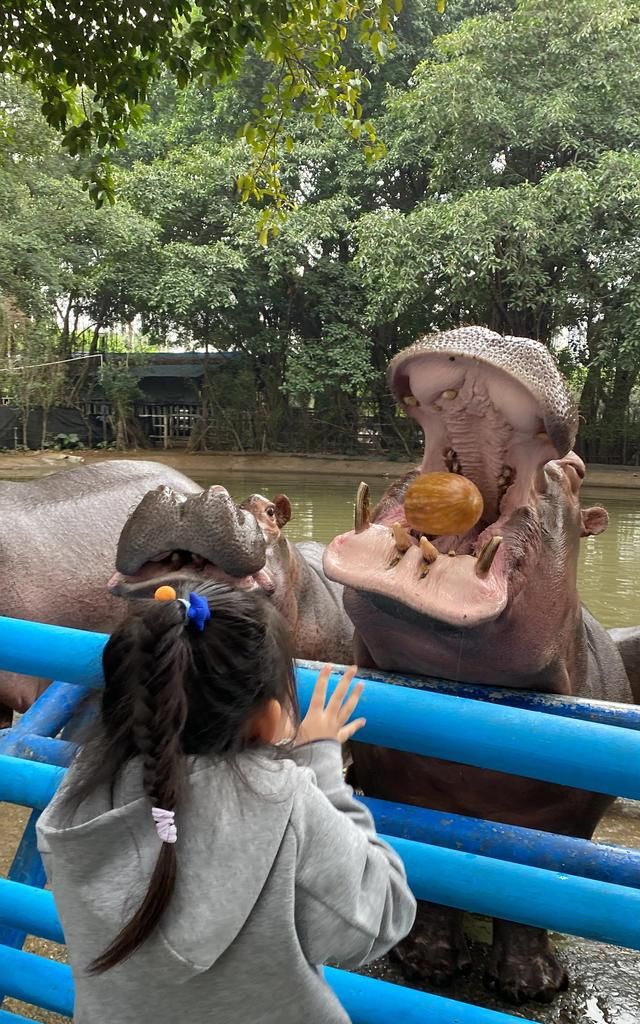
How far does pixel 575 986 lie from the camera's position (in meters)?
2.21

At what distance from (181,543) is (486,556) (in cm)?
90

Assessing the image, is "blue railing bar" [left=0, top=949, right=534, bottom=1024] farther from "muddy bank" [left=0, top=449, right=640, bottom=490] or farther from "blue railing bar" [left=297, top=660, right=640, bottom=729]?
"muddy bank" [left=0, top=449, right=640, bottom=490]

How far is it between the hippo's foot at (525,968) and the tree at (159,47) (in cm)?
373

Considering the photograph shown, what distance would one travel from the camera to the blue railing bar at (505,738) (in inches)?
44.4

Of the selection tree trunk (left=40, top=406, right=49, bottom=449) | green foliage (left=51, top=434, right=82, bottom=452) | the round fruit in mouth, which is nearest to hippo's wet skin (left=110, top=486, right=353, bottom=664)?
the round fruit in mouth

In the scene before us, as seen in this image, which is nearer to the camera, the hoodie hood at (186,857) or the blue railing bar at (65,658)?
the hoodie hood at (186,857)

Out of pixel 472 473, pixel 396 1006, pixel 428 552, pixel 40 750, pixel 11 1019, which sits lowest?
pixel 11 1019

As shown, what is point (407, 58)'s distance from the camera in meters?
18.6

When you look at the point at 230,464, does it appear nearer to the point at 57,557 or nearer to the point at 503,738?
the point at 57,557

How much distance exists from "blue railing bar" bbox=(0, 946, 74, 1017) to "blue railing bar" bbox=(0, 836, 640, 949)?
25.2 inches

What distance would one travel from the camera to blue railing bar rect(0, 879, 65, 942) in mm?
1521

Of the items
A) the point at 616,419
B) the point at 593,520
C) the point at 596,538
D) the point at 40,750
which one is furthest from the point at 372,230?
the point at 40,750

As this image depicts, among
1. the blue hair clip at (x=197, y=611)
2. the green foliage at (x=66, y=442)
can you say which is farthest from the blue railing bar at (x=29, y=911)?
the green foliage at (x=66, y=442)

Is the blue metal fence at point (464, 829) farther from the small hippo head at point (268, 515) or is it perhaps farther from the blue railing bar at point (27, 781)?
the small hippo head at point (268, 515)
